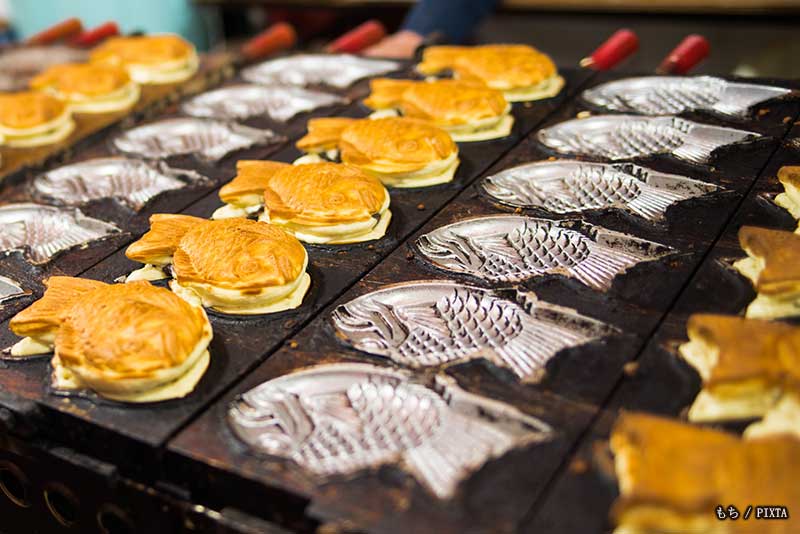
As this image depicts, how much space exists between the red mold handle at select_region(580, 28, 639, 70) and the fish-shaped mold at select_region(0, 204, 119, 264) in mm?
1926

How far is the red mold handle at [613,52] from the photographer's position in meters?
3.13

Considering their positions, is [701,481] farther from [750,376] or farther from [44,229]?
[44,229]

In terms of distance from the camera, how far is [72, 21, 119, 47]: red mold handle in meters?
4.05

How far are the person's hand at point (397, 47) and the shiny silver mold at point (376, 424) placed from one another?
2.32 meters

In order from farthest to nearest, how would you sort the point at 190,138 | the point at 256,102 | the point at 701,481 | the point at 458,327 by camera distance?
the point at 256,102, the point at 190,138, the point at 458,327, the point at 701,481

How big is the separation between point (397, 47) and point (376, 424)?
261cm

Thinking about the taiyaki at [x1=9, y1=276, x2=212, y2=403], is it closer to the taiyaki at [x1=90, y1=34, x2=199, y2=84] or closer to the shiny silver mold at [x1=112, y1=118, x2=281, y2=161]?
the shiny silver mold at [x1=112, y1=118, x2=281, y2=161]

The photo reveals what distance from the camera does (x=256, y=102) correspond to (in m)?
2.98

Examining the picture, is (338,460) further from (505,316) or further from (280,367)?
(505,316)

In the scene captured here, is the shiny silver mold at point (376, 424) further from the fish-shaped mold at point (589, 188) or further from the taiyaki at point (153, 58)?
the taiyaki at point (153, 58)

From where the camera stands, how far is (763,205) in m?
2.02

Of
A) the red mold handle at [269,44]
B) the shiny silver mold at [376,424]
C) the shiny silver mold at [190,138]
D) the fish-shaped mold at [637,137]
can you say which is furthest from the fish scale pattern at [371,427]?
the red mold handle at [269,44]

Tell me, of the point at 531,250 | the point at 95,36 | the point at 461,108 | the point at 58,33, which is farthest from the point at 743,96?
the point at 58,33

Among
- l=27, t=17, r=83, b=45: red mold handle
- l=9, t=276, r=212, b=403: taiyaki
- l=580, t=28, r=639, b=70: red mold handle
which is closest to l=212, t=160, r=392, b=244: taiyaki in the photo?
l=9, t=276, r=212, b=403: taiyaki
